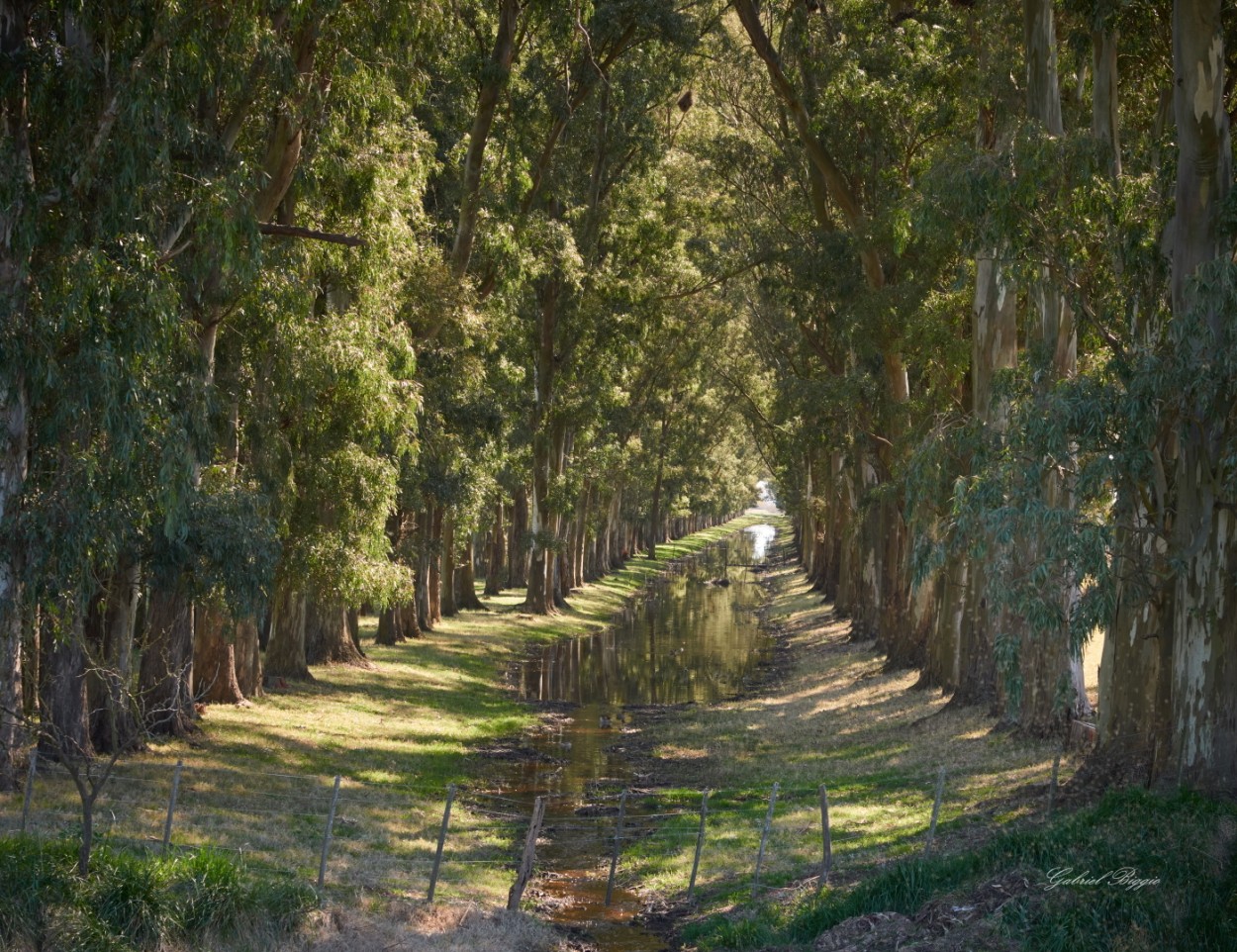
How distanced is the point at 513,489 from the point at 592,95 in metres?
16.7

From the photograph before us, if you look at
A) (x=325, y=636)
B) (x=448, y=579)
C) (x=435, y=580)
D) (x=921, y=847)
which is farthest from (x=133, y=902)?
(x=448, y=579)

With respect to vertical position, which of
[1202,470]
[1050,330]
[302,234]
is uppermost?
[302,234]

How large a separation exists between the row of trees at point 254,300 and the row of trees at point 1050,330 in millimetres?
5072

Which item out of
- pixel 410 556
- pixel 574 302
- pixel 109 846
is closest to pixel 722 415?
pixel 574 302

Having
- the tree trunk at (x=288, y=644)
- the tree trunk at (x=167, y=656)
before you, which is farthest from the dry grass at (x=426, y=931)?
the tree trunk at (x=288, y=644)

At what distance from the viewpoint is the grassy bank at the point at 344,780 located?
13.7m

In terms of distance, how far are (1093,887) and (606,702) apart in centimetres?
2073

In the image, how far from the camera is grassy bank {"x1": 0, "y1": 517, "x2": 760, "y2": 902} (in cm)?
1371

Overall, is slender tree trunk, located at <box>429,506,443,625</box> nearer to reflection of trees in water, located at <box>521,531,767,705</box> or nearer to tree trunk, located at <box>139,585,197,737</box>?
reflection of trees in water, located at <box>521,531,767,705</box>

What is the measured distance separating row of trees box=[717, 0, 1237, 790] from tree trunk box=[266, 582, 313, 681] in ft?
38.8

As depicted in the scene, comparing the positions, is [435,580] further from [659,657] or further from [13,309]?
[13,309]

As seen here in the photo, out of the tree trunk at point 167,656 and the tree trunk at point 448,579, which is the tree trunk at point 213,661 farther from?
the tree trunk at point 448,579

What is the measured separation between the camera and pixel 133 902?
33.1 feet

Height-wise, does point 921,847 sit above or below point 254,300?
below
